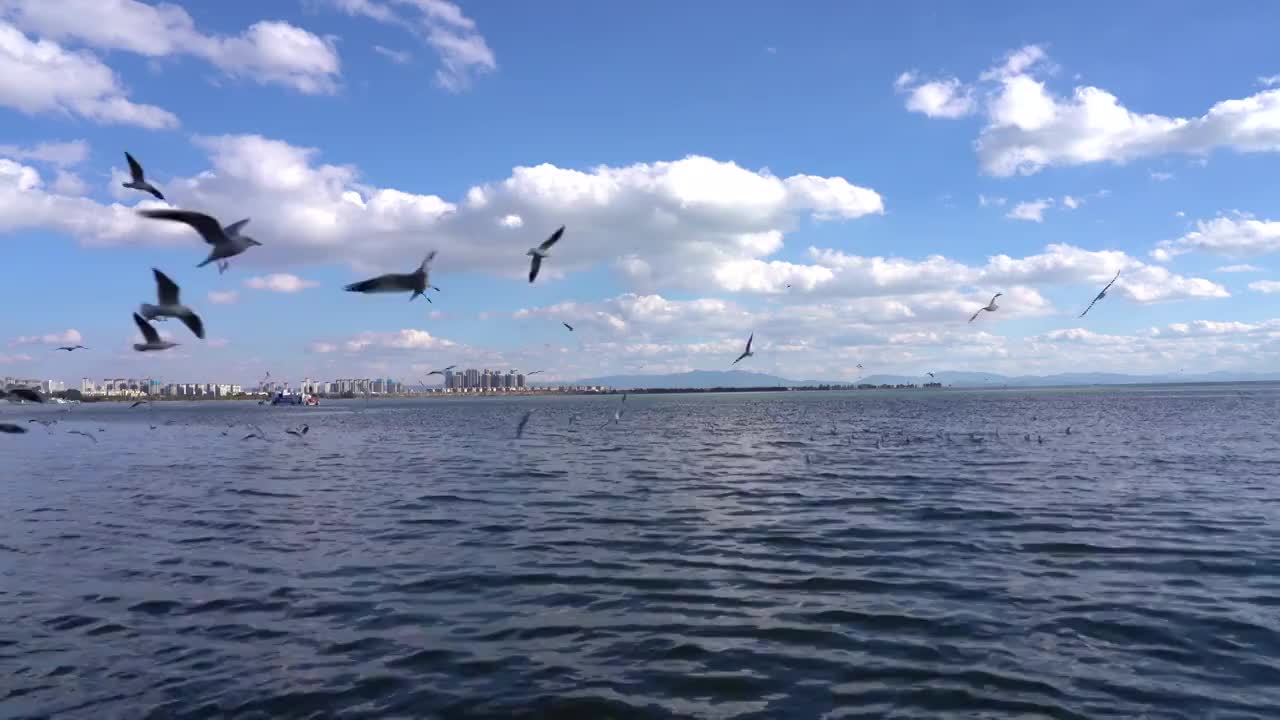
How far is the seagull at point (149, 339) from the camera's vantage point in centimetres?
1009

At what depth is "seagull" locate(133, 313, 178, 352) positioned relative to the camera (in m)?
10.1

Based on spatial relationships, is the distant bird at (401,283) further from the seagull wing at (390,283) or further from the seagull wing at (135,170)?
the seagull wing at (135,170)

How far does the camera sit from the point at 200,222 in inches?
342

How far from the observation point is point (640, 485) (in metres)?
27.8

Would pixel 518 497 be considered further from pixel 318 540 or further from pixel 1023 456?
pixel 1023 456

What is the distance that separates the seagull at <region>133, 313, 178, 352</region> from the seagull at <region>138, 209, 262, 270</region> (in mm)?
1869

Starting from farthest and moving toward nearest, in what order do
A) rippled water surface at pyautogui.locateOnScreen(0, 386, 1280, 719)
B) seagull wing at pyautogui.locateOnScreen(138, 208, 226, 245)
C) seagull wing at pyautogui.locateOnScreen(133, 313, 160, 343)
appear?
seagull wing at pyautogui.locateOnScreen(133, 313, 160, 343)
rippled water surface at pyautogui.locateOnScreen(0, 386, 1280, 719)
seagull wing at pyautogui.locateOnScreen(138, 208, 226, 245)

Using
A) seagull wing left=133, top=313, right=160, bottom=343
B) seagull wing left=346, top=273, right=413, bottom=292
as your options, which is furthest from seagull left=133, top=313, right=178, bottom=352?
seagull wing left=346, top=273, right=413, bottom=292

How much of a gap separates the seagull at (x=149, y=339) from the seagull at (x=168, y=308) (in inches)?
30.3

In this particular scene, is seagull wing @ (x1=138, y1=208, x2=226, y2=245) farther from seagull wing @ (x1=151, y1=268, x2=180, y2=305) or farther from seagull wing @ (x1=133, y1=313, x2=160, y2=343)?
seagull wing @ (x1=133, y1=313, x2=160, y2=343)

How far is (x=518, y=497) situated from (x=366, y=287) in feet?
56.9

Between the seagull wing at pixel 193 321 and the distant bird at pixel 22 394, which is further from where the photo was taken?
the distant bird at pixel 22 394

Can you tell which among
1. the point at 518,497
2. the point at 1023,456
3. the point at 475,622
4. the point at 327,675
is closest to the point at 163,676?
the point at 327,675

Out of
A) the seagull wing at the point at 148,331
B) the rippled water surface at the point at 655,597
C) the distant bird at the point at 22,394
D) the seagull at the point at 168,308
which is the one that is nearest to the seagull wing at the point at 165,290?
the seagull at the point at 168,308
